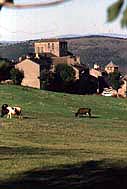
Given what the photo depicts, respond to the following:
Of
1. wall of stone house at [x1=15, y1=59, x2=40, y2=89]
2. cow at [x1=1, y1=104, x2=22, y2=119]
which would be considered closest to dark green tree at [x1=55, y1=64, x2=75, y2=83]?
wall of stone house at [x1=15, y1=59, x2=40, y2=89]

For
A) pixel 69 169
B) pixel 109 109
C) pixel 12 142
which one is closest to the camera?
pixel 69 169

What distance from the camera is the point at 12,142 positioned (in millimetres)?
24484

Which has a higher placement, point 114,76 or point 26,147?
point 114,76

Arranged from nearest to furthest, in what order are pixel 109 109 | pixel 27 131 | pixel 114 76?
pixel 27 131 < pixel 109 109 < pixel 114 76

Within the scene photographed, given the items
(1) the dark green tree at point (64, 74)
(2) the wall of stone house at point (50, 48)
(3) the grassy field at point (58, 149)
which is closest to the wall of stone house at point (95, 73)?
(1) the dark green tree at point (64, 74)

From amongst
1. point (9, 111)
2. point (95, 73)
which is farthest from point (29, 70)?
point (9, 111)

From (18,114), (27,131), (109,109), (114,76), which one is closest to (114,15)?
(27,131)

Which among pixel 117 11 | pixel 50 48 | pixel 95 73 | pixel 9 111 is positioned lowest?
pixel 9 111

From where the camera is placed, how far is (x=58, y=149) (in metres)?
22.4

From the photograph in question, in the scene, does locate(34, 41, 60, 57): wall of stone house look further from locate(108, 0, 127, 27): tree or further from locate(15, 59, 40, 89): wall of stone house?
locate(108, 0, 127, 27): tree

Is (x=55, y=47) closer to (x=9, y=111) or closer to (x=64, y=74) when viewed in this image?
(x=64, y=74)

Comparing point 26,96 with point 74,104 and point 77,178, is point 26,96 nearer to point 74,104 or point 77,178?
point 74,104

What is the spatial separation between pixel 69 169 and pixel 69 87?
82.2 m

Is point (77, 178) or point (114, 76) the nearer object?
point (77, 178)
